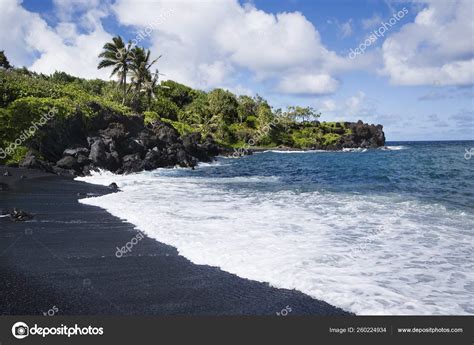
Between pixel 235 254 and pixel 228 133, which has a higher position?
pixel 228 133

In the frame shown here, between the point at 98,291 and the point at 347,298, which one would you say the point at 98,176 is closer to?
the point at 98,291

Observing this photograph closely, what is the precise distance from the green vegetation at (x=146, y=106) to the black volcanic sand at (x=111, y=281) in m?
24.3

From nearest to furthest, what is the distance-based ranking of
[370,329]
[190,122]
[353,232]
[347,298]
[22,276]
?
[370,329], [347,298], [22,276], [353,232], [190,122]

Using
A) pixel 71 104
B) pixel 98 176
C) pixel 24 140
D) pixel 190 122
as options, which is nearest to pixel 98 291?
pixel 98 176

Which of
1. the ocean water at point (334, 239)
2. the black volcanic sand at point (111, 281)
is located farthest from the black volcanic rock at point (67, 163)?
the black volcanic sand at point (111, 281)

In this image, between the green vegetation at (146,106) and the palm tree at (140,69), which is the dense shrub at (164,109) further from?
the palm tree at (140,69)

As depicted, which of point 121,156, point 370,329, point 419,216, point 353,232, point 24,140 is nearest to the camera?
point 370,329

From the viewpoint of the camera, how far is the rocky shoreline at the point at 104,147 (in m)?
35.0

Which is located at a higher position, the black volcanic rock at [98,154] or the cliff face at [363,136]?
the cliff face at [363,136]

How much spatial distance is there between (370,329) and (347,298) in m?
1.28

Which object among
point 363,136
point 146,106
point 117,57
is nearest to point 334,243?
point 117,57

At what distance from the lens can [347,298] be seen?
8.05 meters

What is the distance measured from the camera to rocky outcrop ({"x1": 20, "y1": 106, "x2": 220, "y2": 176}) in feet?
115

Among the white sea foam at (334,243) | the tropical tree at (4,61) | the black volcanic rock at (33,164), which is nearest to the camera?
the white sea foam at (334,243)
